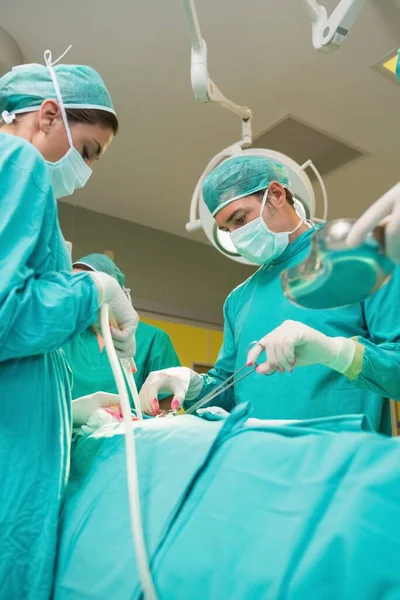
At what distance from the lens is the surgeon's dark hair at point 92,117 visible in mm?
1106

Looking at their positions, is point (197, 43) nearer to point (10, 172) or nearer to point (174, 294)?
point (10, 172)

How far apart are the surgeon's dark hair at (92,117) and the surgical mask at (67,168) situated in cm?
2

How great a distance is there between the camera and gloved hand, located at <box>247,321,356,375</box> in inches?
38.6

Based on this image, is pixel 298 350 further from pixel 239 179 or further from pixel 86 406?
pixel 239 179

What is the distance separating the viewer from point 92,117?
1130mm

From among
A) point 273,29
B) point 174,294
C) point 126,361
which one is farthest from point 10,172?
point 174,294

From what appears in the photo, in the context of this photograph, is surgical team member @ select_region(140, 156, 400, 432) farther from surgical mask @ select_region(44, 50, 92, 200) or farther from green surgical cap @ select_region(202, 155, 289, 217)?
surgical mask @ select_region(44, 50, 92, 200)

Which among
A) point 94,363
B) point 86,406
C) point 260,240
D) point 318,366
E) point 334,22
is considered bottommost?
point 94,363

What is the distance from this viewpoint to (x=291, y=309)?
4.47 ft

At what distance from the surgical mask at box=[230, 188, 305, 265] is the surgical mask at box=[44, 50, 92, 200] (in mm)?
487

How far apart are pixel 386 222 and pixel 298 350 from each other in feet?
1.77

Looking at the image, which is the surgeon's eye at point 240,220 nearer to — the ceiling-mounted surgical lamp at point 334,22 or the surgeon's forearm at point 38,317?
the ceiling-mounted surgical lamp at point 334,22

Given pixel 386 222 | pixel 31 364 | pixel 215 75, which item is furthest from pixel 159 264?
pixel 386 222

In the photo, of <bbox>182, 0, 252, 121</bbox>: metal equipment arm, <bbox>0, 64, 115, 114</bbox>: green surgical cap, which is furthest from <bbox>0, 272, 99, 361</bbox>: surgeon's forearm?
<bbox>182, 0, 252, 121</bbox>: metal equipment arm
